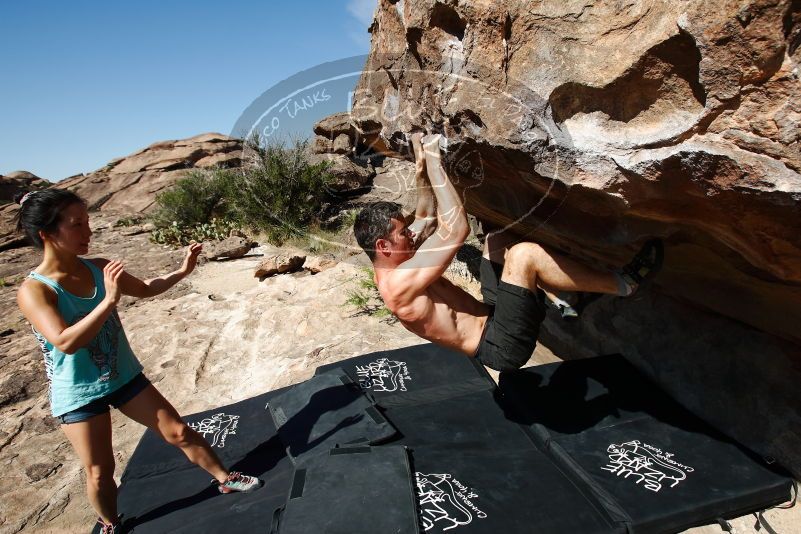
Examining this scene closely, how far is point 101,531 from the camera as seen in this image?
221cm

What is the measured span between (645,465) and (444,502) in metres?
1.00

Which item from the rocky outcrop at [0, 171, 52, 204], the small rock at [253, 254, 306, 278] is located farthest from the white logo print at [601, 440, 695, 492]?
the rocky outcrop at [0, 171, 52, 204]

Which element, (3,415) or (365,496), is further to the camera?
(3,415)

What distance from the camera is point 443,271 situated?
6.99ft

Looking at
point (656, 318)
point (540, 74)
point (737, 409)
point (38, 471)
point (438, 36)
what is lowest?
point (38, 471)

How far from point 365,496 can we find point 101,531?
4.15ft

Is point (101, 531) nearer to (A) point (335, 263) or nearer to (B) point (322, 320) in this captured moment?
(B) point (322, 320)

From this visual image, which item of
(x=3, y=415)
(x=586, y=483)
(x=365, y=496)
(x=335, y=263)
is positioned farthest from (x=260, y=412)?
(x=335, y=263)

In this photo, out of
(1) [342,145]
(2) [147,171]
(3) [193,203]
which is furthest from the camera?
(2) [147,171]

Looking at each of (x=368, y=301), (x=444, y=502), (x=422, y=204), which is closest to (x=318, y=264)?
(x=368, y=301)

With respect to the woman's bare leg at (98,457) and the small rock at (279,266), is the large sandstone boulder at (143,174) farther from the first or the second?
the woman's bare leg at (98,457)

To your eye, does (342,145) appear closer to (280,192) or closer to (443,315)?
(280,192)

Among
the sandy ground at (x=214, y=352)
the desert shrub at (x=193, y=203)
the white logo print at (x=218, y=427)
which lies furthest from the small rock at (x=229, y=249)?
the white logo print at (x=218, y=427)

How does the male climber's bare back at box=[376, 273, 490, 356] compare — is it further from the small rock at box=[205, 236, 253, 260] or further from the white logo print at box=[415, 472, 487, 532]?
the small rock at box=[205, 236, 253, 260]
